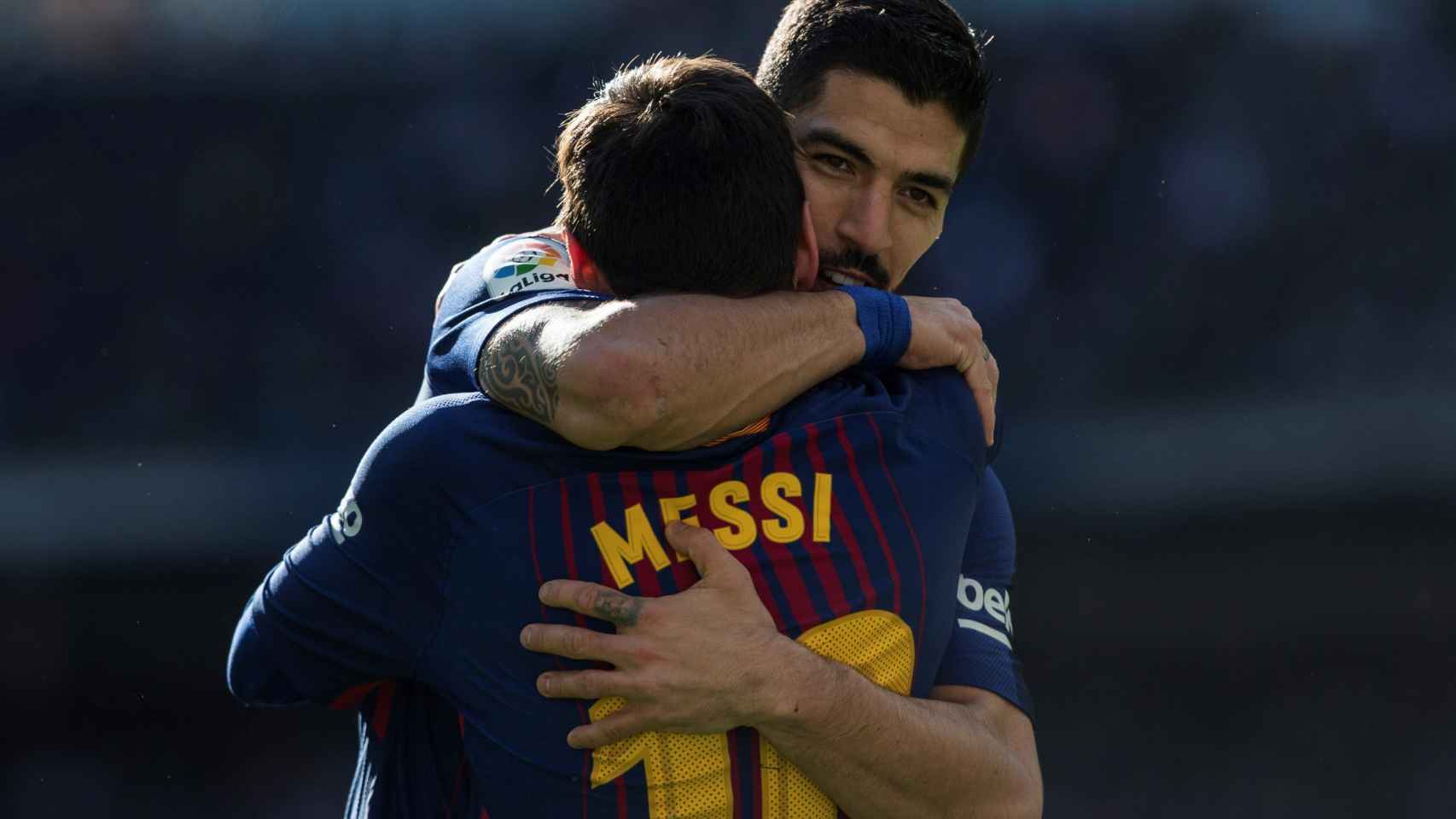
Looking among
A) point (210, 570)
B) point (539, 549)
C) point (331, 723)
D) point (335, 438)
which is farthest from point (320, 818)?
point (539, 549)

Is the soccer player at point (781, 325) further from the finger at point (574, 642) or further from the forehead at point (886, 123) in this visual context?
the finger at point (574, 642)

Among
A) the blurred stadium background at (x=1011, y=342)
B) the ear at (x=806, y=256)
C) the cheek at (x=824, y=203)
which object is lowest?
the blurred stadium background at (x=1011, y=342)

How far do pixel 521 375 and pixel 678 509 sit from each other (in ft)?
0.89

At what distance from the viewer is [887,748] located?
2.02 m

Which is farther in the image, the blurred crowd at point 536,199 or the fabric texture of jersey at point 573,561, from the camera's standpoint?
the blurred crowd at point 536,199

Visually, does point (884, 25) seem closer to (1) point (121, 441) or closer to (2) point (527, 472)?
(2) point (527, 472)

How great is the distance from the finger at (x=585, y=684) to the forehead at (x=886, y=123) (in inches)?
53.6

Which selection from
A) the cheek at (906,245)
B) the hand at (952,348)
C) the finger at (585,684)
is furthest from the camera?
the cheek at (906,245)

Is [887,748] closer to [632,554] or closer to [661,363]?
[632,554]

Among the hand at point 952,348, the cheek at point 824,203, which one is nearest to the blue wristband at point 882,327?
the hand at point 952,348

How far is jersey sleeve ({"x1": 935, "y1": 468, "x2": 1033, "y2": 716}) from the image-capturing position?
93.4 inches

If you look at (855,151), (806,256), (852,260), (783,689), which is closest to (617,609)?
(783,689)

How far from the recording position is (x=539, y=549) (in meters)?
1.92

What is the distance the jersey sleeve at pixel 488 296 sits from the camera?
6.94 feet
